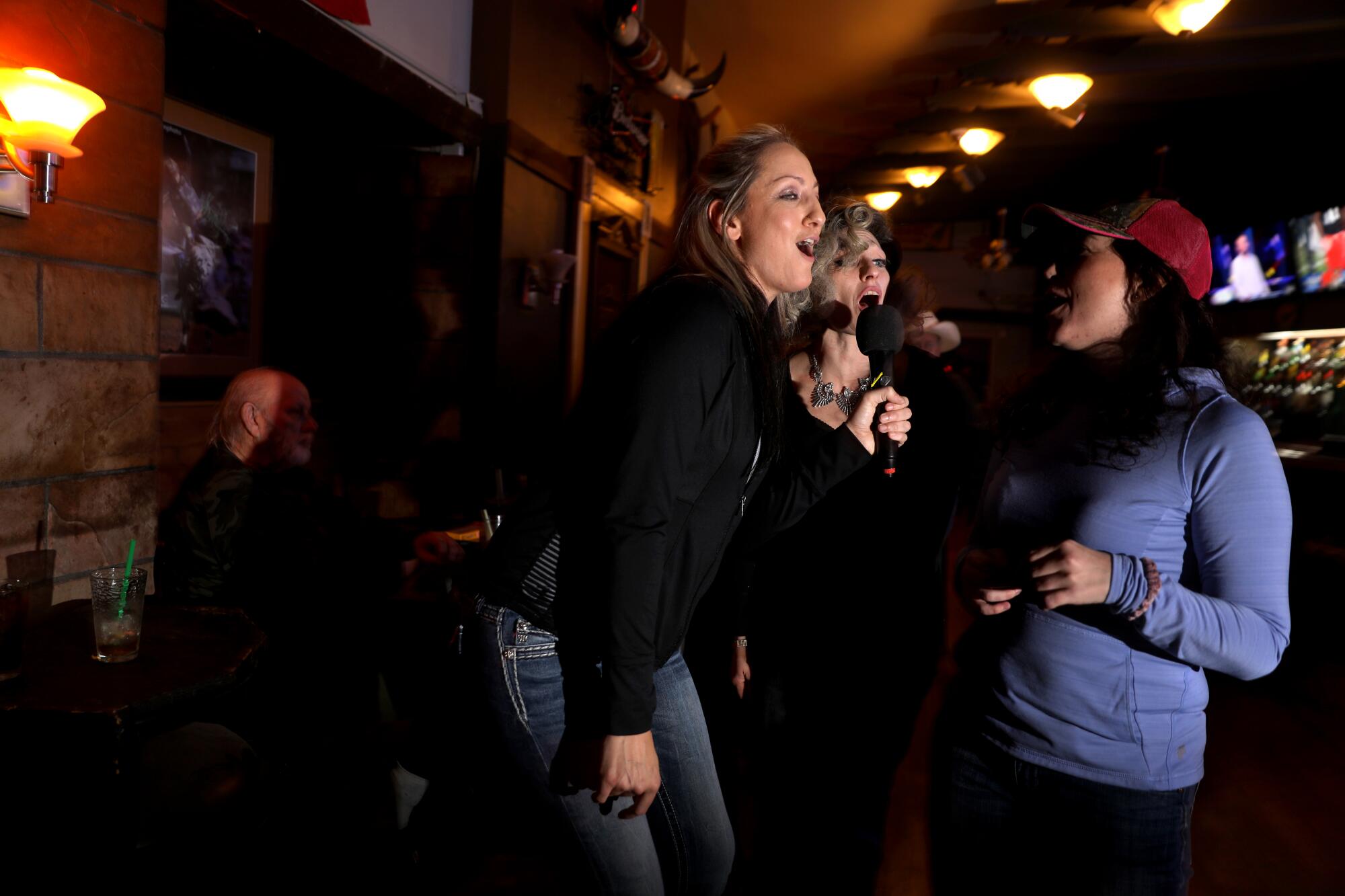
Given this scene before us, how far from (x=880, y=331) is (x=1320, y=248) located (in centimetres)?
697

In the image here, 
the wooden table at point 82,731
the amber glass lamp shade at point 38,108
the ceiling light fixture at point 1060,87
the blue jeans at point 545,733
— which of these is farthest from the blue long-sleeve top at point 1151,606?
the ceiling light fixture at point 1060,87

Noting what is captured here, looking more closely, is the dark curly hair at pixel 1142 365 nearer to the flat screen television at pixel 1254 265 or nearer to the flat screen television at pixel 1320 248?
the flat screen television at pixel 1254 265

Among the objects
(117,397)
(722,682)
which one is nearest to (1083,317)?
(722,682)

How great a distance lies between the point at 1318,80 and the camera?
656 cm

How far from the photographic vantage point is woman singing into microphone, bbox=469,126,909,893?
113cm

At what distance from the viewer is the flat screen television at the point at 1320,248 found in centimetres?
621

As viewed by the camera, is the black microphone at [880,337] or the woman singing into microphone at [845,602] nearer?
the black microphone at [880,337]

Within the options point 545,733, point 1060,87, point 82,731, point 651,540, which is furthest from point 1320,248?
point 82,731

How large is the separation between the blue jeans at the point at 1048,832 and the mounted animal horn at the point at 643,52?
457 centimetres

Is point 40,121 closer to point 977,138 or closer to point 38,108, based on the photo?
point 38,108

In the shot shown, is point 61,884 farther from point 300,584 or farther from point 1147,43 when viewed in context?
point 1147,43

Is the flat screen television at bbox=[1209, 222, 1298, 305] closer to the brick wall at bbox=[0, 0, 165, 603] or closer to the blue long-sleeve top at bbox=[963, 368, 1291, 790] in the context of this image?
the blue long-sleeve top at bbox=[963, 368, 1291, 790]

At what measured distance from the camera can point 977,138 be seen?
23.5 ft

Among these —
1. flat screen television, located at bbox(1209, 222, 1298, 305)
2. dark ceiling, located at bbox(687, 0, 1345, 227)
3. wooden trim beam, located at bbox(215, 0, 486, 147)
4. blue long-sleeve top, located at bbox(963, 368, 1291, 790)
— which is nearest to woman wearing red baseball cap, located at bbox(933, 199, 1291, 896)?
blue long-sleeve top, located at bbox(963, 368, 1291, 790)
